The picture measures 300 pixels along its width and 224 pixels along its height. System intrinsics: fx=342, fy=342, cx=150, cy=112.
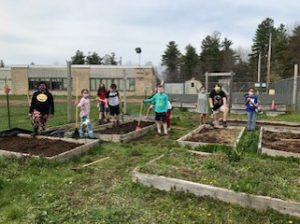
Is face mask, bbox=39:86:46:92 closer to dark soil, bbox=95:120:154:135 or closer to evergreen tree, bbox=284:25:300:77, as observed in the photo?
dark soil, bbox=95:120:154:135

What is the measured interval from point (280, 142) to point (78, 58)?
6286cm

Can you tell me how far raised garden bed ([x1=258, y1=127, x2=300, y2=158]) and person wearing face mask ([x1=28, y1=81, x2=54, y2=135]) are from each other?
19.1 feet

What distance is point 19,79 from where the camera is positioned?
4406 centimetres

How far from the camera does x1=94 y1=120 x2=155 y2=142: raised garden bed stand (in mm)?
9391

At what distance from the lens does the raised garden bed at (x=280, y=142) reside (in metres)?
7.42

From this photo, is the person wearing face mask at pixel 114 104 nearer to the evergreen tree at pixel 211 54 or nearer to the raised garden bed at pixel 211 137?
the raised garden bed at pixel 211 137

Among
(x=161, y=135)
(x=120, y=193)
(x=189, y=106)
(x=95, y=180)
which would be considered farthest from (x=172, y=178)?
(x=189, y=106)

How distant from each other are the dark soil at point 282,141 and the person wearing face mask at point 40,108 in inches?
233

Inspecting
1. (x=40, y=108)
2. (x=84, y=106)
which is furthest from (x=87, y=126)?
(x=40, y=108)

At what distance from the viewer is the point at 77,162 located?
7.18 m

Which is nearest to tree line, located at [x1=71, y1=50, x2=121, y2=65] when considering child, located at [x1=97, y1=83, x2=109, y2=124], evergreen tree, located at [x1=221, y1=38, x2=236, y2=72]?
evergreen tree, located at [x1=221, y1=38, x2=236, y2=72]

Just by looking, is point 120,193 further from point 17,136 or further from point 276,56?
point 276,56

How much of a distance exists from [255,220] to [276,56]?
6088 cm

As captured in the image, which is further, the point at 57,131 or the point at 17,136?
the point at 57,131
